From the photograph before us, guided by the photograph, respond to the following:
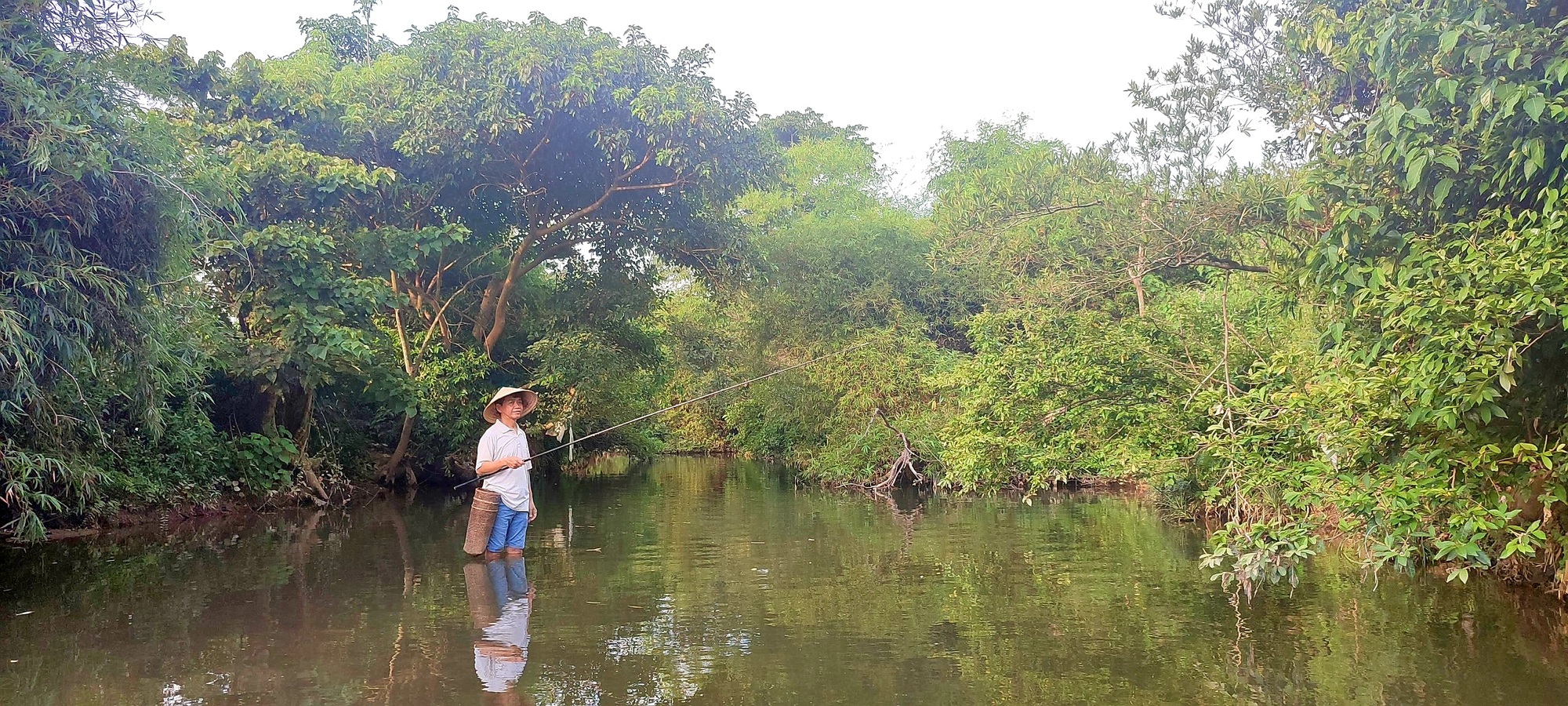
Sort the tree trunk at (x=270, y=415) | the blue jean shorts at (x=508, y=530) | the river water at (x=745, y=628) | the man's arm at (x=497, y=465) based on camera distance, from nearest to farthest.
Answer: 1. the river water at (x=745, y=628)
2. the man's arm at (x=497, y=465)
3. the blue jean shorts at (x=508, y=530)
4. the tree trunk at (x=270, y=415)

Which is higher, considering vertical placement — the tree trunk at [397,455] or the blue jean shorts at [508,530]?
the tree trunk at [397,455]

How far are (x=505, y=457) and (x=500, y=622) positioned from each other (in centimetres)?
243

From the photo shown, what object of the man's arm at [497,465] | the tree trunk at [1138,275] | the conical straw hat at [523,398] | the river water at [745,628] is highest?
the tree trunk at [1138,275]

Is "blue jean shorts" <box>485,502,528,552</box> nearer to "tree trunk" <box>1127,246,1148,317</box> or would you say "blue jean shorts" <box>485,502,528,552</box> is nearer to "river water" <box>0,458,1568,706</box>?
"river water" <box>0,458,1568,706</box>

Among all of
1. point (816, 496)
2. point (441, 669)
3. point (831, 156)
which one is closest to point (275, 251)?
point (816, 496)

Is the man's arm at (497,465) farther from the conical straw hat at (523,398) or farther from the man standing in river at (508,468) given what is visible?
the conical straw hat at (523,398)

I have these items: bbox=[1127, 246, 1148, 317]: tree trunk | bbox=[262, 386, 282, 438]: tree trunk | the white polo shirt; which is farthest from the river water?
bbox=[262, 386, 282, 438]: tree trunk

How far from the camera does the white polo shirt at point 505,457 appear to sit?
28.5 ft

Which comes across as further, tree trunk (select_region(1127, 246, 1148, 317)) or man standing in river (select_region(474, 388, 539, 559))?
tree trunk (select_region(1127, 246, 1148, 317))

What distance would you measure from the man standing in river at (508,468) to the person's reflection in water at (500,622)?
19 centimetres

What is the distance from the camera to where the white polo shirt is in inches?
342

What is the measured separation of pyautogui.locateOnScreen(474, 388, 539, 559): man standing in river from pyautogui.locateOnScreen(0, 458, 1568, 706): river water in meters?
0.29

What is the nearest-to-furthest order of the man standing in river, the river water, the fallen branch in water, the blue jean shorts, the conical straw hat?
the river water
the man standing in river
the conical straw hat
the blue jean shorts
the fallen branch in water

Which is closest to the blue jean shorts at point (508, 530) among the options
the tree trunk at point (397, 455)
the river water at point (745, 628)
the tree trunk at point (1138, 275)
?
the river water at point (745, 628)
